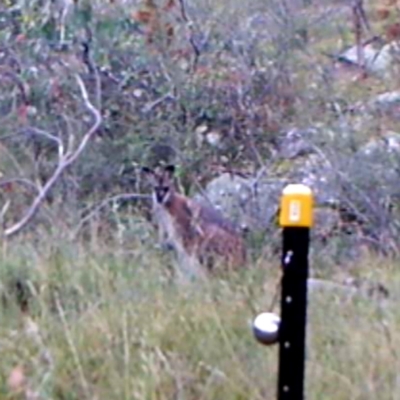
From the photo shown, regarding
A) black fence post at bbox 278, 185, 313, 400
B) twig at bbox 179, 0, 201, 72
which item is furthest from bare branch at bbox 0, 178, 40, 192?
black fence post at bbox 278, 185, 313, 400

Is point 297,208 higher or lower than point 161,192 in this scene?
higher

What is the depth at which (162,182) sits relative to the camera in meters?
9.93

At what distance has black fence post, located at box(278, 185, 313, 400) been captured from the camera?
13.6 ft

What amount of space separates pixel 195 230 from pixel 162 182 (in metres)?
1.15

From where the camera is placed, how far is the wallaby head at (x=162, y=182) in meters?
9.38

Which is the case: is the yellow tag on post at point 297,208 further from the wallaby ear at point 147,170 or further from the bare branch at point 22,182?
the wallaby ear at point 147,170

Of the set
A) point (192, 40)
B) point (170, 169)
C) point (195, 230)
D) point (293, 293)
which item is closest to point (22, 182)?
point (195, 230)

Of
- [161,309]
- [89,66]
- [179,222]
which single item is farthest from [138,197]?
[161,309]

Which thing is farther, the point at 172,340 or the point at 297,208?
the point at 172,340

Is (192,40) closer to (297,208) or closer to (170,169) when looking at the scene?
(170,169)

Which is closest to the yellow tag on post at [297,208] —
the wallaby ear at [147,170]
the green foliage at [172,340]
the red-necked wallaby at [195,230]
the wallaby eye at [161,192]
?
the green foliage at [172,340]

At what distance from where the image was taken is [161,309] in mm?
5785

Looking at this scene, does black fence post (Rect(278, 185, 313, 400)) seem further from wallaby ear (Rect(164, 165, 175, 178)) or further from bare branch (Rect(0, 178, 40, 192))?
wallaby ear (Rect(164, 165, 175, 178))

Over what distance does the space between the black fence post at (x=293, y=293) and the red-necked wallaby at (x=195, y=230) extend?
3168 millimetres
